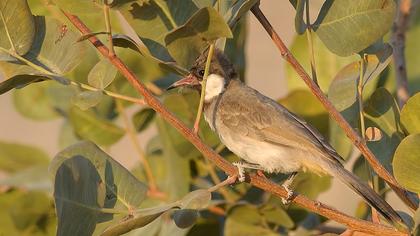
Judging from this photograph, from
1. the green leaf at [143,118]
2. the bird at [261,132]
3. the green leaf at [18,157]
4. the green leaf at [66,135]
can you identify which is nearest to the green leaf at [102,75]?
the bird at [261,132]

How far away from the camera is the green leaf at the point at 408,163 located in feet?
7.52

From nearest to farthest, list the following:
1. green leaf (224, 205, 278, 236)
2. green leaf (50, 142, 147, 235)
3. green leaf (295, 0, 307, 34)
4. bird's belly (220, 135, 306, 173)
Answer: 1. green leaf (50, 142, 147, 235)
2. green leaf (295, 0, 307, 34)
3. green leaf (224, 205, 278, 236)
4. bird's belly (220, 135, 306, 173)

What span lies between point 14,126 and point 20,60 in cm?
499

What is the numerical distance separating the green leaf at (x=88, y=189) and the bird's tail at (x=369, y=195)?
627mm

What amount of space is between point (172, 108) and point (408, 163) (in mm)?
1108

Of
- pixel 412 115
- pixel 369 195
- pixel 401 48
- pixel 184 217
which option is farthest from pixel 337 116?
pixel 401 48

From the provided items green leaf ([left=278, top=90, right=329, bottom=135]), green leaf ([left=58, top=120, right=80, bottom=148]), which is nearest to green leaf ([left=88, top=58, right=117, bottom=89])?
green leaf ([left=278, top=90, right=329, bottom=135])

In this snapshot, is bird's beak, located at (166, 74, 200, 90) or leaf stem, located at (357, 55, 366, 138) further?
bird's beak, located at (166, 74, 200, 90)

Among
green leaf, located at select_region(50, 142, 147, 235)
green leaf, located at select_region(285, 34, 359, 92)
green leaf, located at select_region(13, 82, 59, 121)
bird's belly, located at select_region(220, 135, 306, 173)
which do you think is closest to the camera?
green leaf, located at select_region(50, 142, 147, 235)

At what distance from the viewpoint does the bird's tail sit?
2.54m

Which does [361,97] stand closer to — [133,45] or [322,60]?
[133,45]

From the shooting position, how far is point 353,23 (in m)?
2.62

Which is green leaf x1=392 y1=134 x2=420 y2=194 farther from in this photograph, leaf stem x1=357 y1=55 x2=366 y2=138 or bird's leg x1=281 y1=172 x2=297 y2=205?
bird's leg x1=281 y1=172 x2=297 y2=205

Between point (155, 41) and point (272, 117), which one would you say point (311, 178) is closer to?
point (272, 117)
